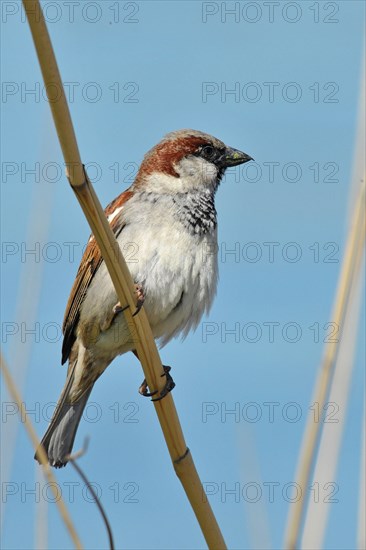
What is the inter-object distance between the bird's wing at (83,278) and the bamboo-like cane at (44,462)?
1.52m

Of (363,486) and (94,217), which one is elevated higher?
(94,217)

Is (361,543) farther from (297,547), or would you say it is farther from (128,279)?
(128,279)

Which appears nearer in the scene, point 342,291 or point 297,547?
point 297,547

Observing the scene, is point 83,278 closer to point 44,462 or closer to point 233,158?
point 233,158

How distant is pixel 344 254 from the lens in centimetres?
197

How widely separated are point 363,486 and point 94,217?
1.03 metres

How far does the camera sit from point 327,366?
1.94 m

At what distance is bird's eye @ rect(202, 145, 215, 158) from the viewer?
3.75 metres

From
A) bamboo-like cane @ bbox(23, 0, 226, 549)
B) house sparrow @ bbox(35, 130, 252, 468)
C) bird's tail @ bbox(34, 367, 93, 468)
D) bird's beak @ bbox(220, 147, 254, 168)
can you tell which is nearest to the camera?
bamboo-like cane @ bbox(23, 0, 226, 549)

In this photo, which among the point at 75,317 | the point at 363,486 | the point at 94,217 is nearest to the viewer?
the point at 94,217

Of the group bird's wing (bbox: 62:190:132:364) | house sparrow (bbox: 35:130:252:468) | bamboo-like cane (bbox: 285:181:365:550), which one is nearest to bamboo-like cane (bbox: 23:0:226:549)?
bamboo-like cane (bbox: 285:181:365:550)

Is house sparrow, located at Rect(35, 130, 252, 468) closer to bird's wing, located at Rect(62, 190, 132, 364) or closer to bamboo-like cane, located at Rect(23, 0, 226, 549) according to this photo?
bird's wing, located at Rect(62, 190, 132, 364)

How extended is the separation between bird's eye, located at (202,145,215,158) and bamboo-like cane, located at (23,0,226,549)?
188 centimetres

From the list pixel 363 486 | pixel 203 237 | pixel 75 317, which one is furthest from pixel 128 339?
pixel 363 486
